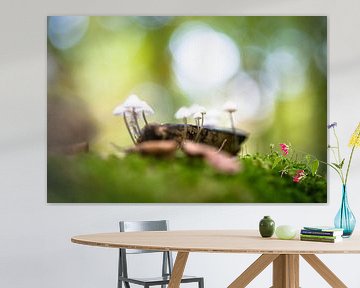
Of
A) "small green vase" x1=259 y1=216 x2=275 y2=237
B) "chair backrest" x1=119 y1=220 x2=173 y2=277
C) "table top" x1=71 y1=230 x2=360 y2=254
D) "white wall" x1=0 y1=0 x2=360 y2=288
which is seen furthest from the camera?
"white wall" x1=0 y1=0 x2=360 y2=288

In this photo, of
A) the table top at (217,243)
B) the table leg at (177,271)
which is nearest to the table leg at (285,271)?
the table top at (217,243)

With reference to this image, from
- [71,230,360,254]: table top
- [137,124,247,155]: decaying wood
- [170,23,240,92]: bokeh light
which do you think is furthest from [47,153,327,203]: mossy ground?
[71,230,360,254]: table top

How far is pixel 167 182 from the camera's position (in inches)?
235

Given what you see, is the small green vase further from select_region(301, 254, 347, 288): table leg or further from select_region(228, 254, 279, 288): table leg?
select_region(301, 254, 347, 288): table leg

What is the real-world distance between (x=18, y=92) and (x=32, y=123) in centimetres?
25

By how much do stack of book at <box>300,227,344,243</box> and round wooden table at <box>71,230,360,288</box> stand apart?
0.05m

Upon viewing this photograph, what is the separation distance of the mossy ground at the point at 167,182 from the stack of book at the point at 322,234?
1970 millimetres

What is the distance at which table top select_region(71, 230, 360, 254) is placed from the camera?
3532mm

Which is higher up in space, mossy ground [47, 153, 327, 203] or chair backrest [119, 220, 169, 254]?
mossy ground [47, 153, 327, 203]

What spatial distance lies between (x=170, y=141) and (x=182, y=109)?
25cm

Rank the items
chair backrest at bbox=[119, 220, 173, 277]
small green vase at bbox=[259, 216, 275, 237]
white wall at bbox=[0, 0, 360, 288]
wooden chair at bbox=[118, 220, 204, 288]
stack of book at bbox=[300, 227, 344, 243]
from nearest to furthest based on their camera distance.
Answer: stack of book at bbox=[300, 227, 344, 243] → small green vase at bbox=[259, 216, 275, 237] → wooden chair at bbox=[118, 220, 204, 288] → chair backrest at bbox=[119, 220, 173, 277] → white wall at bbox=[0, 0, 360, 288]

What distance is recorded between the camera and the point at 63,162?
19.6 feet

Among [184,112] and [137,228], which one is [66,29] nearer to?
[184,112]

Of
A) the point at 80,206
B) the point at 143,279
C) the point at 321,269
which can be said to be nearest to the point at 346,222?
the point at 321,269
